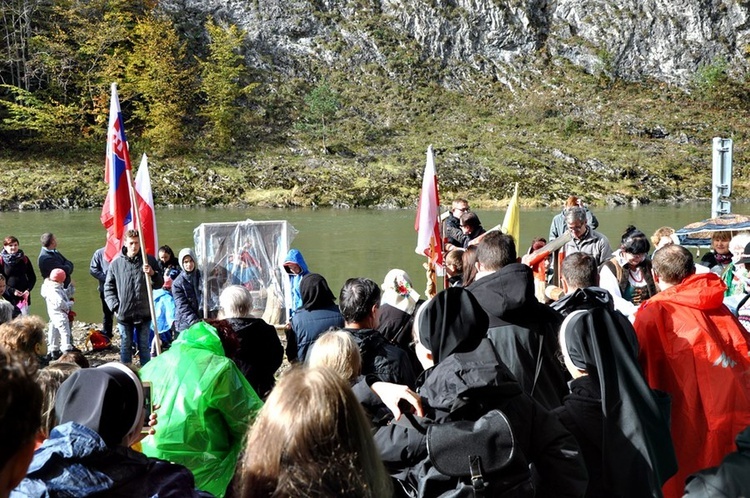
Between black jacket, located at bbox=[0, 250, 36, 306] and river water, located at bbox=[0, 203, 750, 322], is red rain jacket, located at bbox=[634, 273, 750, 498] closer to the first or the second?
black jacket, located at bbox=[0, 250, 36, 306]

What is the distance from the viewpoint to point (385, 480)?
1.85m

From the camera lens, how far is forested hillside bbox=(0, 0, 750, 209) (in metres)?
39.7

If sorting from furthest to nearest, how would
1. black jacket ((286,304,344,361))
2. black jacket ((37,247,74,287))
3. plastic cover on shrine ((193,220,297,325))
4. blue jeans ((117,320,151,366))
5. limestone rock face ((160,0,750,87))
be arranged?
limestone rock face ((160,0,750,87))
plastic cover on shrine ((193,220,297,325))
black jacket ((37,247,74,287))
blue jeans ((117,320,151,366))
black jacket ((286,304,344,361))

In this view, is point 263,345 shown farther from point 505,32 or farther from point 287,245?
point 505,32

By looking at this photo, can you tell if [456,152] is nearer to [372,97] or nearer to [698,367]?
[372,97]

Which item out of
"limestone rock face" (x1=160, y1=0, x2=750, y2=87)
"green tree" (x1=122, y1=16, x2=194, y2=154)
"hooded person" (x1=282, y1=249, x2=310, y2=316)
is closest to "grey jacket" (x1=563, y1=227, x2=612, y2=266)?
"hooded person" (x1=282, y1=249, x2=310, y2=316)

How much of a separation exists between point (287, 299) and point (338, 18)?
5634 cm

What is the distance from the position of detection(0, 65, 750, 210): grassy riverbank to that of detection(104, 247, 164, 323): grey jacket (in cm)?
2869

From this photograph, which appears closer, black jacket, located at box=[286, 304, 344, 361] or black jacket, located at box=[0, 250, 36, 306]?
black jacket, located at box=[286, 304, 344, 361]

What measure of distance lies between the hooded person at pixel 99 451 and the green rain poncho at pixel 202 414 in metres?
0.73

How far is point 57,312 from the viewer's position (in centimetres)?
812

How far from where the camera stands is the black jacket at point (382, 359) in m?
3.54

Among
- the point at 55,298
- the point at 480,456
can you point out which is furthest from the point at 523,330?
the point at 55,298

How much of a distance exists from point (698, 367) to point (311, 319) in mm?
2678
